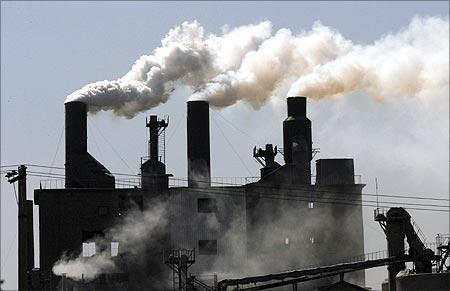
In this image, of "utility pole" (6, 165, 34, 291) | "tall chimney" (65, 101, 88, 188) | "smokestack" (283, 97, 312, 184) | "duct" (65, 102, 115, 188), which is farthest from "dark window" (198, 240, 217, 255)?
"utility pole" (6, 165, 34, 291)

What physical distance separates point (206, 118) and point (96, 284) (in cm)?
1459

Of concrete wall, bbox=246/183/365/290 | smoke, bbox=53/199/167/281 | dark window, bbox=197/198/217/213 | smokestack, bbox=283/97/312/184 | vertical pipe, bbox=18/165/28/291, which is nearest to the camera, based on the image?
vertical pipe, bbox=18/165/28/291

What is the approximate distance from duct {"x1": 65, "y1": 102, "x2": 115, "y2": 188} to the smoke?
3.70 metres

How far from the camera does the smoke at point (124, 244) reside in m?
76.7

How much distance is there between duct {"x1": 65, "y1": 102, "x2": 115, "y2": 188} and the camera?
255 feet

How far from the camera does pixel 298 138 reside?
270 ft

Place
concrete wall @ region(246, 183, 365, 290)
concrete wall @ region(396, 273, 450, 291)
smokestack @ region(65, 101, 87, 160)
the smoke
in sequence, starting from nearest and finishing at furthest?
concrete wall @ region(396, 273, 450, 291), the smoke, smokestack @ region(65, 101, 87, 160), concrete wall @ region(246, 183, 365, 290)

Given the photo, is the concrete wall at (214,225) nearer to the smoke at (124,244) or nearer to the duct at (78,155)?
the smoke at (124,244)

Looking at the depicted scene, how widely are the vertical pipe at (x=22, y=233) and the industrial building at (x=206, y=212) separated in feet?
104

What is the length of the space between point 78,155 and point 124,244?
7.12 m

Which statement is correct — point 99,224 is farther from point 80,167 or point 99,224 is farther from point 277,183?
point 277,183

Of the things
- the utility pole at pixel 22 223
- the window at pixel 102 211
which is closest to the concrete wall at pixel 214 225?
the window at pixel 102 211

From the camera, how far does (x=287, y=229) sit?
81938 millimetres

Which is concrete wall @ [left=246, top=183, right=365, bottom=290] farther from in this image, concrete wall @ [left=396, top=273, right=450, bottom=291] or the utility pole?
the utility pole
